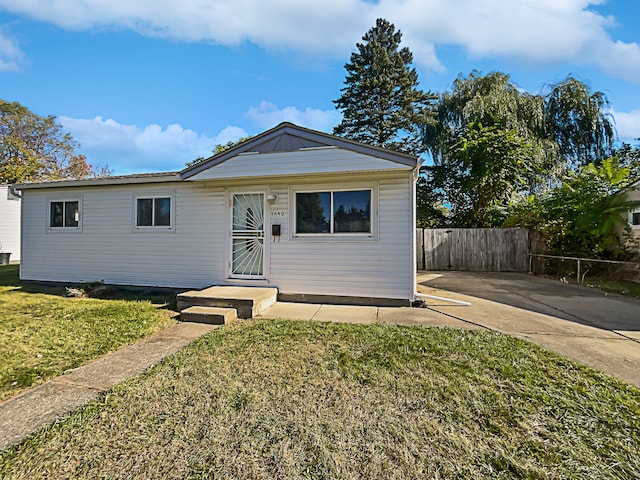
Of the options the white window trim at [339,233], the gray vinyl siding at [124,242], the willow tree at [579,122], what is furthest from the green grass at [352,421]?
the willow tree at [579,122]

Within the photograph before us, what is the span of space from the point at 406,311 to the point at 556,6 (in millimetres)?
8251

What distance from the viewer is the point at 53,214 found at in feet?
28.0

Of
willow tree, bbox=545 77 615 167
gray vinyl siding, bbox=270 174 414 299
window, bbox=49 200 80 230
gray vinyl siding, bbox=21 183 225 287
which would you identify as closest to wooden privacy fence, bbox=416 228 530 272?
gray vinyl siding, bbox=270 174 414 299

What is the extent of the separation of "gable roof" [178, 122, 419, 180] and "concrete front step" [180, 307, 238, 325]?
3.06 meters

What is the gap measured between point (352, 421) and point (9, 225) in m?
22.5

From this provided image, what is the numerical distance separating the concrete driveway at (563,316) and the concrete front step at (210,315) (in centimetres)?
377

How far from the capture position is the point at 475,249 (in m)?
12.7

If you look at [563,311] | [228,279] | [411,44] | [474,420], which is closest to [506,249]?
[563,311]

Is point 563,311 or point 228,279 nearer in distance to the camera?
point 563,311

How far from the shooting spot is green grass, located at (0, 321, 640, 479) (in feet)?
6.19

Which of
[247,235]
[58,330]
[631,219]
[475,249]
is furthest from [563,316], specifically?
[58,330]

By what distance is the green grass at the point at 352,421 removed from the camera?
1887 mm

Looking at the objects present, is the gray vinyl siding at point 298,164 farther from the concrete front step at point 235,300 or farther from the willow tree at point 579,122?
the willow tree at point 579,122

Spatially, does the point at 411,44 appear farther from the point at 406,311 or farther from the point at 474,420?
the point at 474,420
